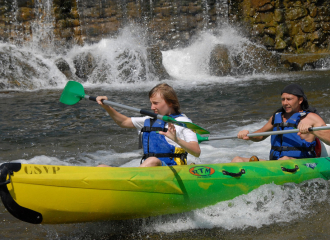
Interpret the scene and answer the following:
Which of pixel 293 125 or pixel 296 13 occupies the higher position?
pixel 296 13

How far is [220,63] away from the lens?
38.3 ft

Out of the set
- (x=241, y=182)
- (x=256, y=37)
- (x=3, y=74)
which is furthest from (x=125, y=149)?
(x=256, y=37)

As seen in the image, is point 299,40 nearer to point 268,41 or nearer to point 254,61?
point 268,41

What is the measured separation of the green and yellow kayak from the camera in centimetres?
256

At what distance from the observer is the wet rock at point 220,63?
11.6 metres

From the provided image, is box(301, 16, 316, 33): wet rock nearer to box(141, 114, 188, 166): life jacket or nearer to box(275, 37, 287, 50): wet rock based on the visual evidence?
box(275, 37, 287, 50): wet rock

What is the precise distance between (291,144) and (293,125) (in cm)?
20

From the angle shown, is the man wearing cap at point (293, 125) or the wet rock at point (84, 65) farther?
the wet rock at point (84, 65)

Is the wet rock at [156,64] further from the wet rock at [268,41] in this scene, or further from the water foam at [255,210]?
the water foam at [255,210]

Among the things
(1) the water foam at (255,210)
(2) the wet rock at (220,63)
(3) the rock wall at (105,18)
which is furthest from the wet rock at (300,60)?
(1) the water foam at (255,210)

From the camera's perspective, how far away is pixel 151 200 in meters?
2.89

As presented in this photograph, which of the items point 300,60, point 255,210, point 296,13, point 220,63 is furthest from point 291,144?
point 296,13

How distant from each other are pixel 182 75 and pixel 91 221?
9.37 metres

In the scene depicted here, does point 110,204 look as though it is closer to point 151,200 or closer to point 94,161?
point 151,200
